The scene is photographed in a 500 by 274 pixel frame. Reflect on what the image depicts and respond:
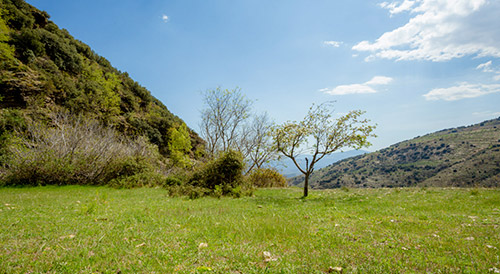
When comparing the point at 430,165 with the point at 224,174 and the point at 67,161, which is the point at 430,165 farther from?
the point at 67,161

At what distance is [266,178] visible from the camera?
24031 mm

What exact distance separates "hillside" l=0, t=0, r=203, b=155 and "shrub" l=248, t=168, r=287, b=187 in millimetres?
22801

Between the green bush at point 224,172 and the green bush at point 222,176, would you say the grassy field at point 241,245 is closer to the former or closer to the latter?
the green bush at point 222,176

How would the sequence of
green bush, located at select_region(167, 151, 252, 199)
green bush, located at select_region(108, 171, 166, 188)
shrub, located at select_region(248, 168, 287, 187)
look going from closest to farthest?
1. green bush, located at select_region(167, 151, 252, 199)
2. green bush, located at select_region(108, 171, 166, 188)
3. shrub, located at select_region(248, 168, 287, 187)

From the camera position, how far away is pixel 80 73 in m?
39.8

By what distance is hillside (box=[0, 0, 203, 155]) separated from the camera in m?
25.6

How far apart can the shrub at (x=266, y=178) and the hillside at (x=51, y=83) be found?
22801 mm

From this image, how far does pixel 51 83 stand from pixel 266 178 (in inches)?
1264

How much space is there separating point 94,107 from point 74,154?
2353 centimetres

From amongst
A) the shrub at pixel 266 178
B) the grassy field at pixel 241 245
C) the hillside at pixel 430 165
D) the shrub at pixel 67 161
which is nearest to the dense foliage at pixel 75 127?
the shrub at pixel 67 161

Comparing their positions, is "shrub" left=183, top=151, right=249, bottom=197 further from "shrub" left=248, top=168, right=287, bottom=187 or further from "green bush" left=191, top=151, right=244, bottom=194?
"shrub" left=248, top=168, right=287, bottom=187

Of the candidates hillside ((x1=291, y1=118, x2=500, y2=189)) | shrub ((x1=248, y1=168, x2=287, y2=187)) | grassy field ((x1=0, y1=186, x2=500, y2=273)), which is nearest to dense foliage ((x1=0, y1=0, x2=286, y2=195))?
shrub ((x1=248, y1=168, x2=287, y2=187))

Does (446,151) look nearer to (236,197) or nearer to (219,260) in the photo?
(236,197)

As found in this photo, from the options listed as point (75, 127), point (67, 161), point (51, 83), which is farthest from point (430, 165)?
point (51, 83)
